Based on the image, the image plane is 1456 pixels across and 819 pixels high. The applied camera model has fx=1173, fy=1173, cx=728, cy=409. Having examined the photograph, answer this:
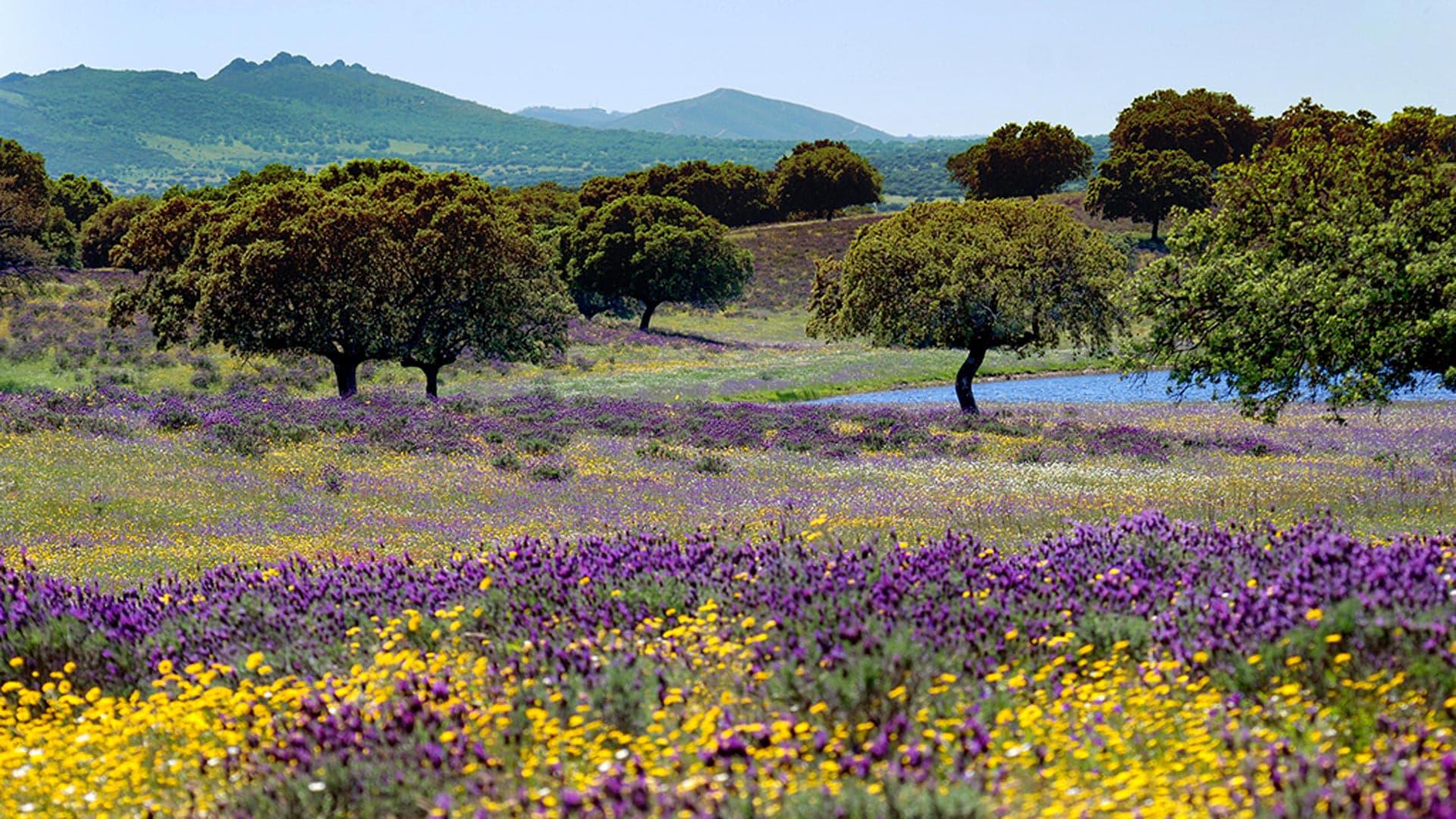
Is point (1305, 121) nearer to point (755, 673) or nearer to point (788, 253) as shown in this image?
point (788, 253)

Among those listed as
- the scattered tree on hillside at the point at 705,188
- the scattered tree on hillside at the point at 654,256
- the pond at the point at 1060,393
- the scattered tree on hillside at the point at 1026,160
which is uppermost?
the scattered tree on hillside at the point at 1026,160

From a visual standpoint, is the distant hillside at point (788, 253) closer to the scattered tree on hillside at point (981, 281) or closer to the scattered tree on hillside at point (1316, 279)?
the scattered tree on hillside at point (981, 281)

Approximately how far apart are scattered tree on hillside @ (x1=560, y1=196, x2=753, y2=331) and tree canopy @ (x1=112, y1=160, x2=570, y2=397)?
34.3 m

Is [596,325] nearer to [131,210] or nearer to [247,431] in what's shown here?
[131,210]

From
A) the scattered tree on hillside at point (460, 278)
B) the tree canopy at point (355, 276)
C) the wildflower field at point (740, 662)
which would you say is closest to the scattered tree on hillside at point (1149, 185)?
the scattered tree on hillside at point (460, 278)

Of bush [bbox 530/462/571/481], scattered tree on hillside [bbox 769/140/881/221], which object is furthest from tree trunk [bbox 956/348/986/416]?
scattered tree on hillside [bbox 769/140/881/221]

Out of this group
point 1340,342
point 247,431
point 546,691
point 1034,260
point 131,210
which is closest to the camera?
point 546,691

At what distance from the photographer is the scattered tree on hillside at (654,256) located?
73438mm

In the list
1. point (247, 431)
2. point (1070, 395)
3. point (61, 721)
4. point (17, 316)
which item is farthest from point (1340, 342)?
point (17, 316)

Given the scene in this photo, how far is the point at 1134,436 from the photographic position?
29.1m

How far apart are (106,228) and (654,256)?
45.7 meters

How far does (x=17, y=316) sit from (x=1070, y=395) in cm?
4988

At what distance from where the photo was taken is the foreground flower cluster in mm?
4680

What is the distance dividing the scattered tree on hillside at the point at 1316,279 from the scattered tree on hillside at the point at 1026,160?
96958 mm
